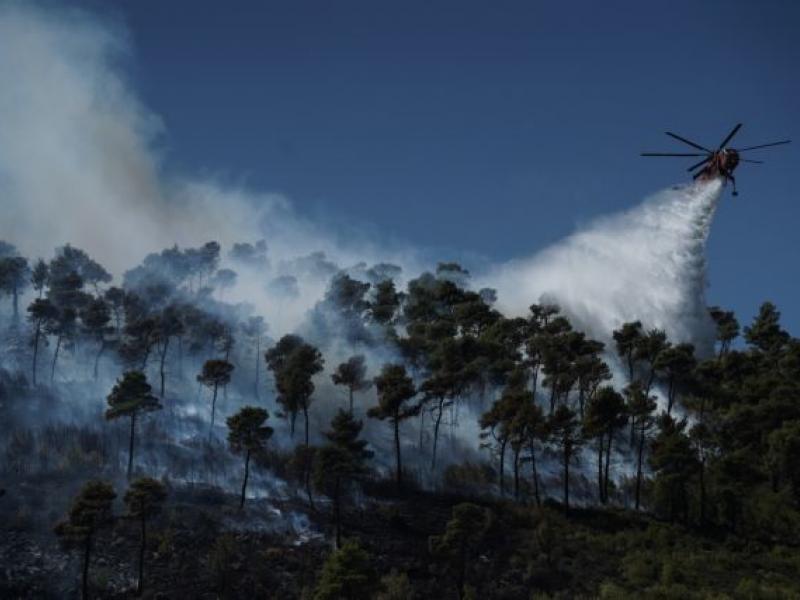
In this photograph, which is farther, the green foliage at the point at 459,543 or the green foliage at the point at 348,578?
the green foliage at the point at 459,543

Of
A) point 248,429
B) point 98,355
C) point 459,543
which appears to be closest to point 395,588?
point 459,543

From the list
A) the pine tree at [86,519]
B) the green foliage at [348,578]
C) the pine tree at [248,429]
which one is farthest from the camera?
the pine tree at [248,429]

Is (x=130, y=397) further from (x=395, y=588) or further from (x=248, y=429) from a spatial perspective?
(x=395, y=588)

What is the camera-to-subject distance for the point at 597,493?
8131 centimetres

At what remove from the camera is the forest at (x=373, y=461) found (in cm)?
5891

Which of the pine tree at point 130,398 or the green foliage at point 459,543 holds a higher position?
the pine tree at point 130,398

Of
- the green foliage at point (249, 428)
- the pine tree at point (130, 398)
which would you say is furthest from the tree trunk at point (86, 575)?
the pine tree at point (130, 398)

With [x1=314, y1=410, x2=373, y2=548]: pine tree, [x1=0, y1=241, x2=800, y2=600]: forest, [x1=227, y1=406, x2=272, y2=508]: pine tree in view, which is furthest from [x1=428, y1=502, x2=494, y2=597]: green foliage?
[x1=227, y1=406, x2=272, y2=508]: pine tree

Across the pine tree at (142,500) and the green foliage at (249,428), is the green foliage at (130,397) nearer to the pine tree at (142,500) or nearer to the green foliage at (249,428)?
the green foliage at (249,428)

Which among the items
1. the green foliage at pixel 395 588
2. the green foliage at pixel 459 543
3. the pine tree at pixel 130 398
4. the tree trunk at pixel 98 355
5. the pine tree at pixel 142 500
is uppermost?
the tree trunk at pixel 98 355

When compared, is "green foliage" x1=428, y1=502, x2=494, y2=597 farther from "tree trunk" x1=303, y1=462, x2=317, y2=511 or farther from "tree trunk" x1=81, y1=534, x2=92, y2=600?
"tree trunk" x1=81, y1=534, x2=92, y2=600

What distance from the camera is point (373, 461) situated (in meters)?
83.9

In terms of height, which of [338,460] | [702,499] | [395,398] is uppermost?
[395,398]

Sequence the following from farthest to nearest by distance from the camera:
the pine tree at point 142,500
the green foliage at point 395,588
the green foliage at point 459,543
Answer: the green foliage at point 459,543 < the green foliage at point 395,588 < the pine tree at point 142,500
